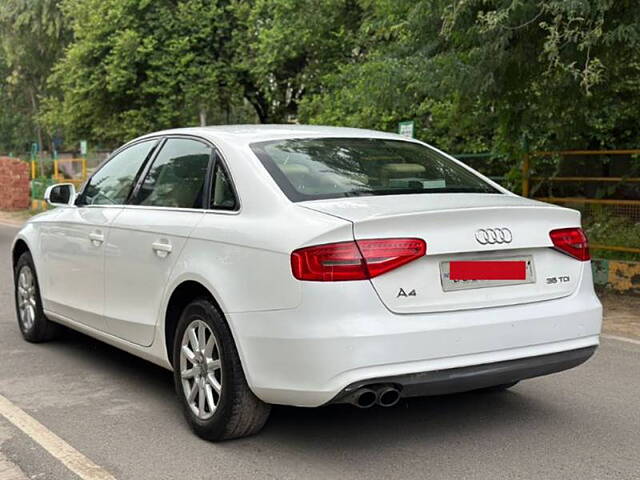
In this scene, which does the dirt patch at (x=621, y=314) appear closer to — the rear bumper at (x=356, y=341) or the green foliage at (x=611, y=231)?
the green foliage at (x=611, y=231)

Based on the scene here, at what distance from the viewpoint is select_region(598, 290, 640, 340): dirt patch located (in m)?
7.25

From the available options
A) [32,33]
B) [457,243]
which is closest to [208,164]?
[457,243]

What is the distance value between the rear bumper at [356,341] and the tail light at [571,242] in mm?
373

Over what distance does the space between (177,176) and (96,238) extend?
0.81 meters

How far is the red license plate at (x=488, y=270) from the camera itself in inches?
149

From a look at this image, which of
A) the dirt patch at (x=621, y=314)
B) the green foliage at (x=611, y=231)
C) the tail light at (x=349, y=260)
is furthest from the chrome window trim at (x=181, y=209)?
the green foliage at (x=611, y=231)

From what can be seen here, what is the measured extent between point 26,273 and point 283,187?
3.35 metres

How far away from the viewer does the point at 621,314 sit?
8062mm

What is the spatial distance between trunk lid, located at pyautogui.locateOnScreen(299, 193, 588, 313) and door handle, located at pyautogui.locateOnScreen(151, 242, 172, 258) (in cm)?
96

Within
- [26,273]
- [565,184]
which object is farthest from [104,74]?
[26,273]

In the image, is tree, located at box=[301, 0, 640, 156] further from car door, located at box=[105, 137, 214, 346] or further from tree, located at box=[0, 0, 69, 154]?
tree, located at box=[0, 0, 69, 154]

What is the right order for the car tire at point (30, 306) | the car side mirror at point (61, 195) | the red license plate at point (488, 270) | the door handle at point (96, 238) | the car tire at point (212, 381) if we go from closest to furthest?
1. the red license plate at point (488, 270)
2. the car tire at point (212, 381)
3. the door handle at point (96, 238)
4. the car side mirror at point (61, 195)
5. the car tire at point (30, 306)

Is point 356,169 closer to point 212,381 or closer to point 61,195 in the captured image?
point 212,381

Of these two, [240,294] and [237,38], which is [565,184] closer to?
[240,294]
